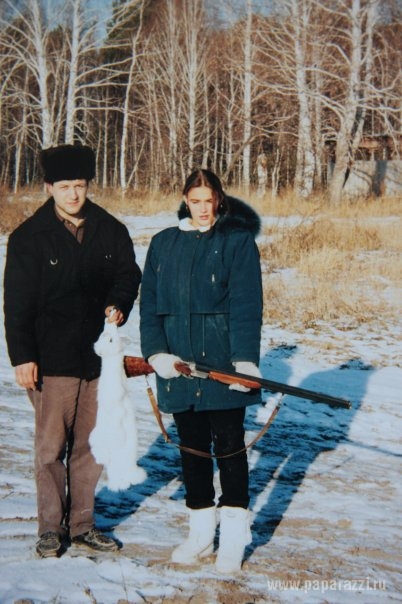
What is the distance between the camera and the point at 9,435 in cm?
491

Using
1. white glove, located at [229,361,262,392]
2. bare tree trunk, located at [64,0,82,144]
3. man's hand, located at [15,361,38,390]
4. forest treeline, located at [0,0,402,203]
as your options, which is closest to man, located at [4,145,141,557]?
man's hand, located at [15,361,38,390]

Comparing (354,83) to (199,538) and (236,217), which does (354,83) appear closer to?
(236,217)

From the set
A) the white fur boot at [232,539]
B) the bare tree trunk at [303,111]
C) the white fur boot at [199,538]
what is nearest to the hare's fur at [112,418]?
the white fur boot at [199,538]

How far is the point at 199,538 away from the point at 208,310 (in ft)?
3.36

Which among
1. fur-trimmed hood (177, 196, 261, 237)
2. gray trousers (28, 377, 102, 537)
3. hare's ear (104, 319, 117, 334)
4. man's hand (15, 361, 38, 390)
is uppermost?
fur-trimmed hood (177, 196, 261, 237)

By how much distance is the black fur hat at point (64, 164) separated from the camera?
3.17 metres

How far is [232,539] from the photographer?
121 inches

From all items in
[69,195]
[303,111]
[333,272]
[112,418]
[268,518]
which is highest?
[303,111]

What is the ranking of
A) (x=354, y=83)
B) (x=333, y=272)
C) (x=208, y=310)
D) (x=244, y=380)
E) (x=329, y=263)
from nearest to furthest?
(x=244, y=380)
(x=208, y=310)
(x=333, y=272)
(x=329, y=263)
(x=354, y=83)

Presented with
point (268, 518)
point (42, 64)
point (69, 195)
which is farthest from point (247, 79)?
point (69, 195)

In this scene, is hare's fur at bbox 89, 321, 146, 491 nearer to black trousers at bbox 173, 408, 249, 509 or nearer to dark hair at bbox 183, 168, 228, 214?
black trousers at bbox 173, 408, 249, 509

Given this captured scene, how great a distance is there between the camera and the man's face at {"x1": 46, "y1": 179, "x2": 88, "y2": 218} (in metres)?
3.18

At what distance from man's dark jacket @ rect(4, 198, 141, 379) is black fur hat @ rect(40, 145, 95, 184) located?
0.16m

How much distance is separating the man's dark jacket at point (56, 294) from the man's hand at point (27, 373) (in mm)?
25
